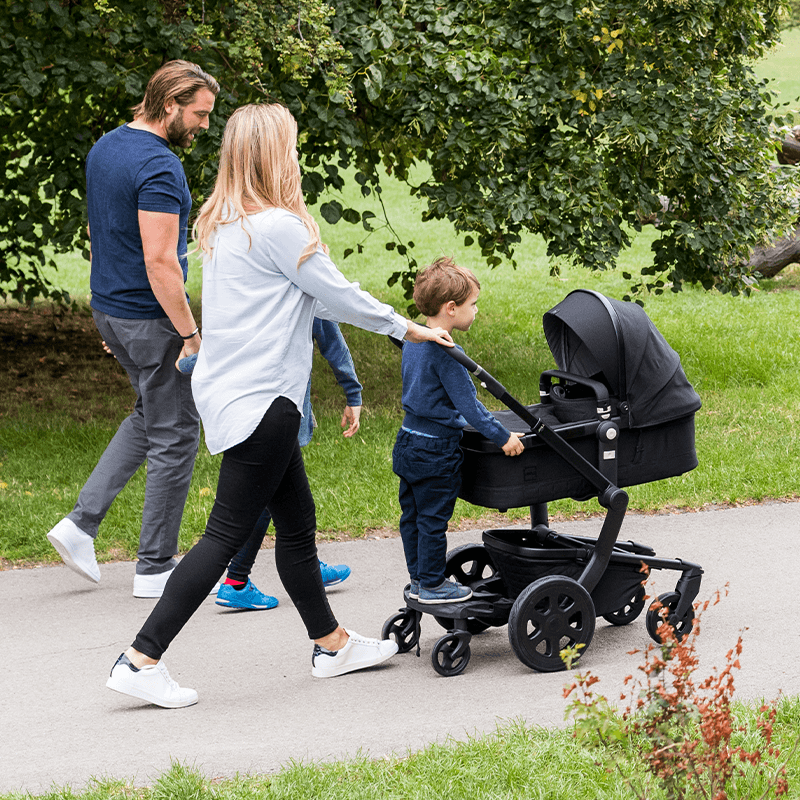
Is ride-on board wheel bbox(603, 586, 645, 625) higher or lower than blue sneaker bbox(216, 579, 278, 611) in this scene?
lower

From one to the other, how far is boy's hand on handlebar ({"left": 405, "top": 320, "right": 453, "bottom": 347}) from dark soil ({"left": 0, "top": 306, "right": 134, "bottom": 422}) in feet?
16.9

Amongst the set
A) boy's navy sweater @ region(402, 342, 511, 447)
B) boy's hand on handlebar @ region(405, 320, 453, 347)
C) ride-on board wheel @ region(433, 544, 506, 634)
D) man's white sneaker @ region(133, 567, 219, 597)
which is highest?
boy's hand on handlebar @ region(405, 320, 453, 347)

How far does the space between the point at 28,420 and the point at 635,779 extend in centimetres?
627

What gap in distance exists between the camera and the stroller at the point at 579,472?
12.9ft

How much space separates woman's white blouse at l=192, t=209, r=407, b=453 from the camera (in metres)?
3.53

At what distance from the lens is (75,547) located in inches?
189

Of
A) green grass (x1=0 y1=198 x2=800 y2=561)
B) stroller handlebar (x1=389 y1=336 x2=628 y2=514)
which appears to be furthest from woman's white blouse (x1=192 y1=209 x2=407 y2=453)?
green grass (x1=0 y1=198 x2=800 y2=561)

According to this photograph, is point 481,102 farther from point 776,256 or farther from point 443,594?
point 776,256

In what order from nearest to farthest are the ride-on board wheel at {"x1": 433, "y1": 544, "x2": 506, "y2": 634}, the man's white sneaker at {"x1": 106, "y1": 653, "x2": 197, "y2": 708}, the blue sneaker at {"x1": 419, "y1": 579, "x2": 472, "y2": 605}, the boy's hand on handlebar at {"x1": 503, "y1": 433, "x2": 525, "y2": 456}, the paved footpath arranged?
the paved footpath, the man's white sneaker at {"x1": 106, "y1": 653, "x2": 197, "y2": 708}, the boy's hand on handlebar at {"x1": 503, "y1": 433, "x2": 525, "y2": 456}, the blue sneaker at {"x1": 419, "y1": 579, "x2": 472, "y2": 605}, the ride-on board wheel at {"x1": 433, "y1": 544, "x2": 506, "y2": 634}

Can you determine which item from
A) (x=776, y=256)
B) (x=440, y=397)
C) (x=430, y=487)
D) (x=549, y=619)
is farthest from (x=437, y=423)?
(x=776, y=256)

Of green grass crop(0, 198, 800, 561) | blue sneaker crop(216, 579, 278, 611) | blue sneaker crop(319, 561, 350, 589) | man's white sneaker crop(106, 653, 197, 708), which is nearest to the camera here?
man's white sneaker crop(106, 653, 197, 708)

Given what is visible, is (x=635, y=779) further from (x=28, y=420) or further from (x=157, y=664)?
(x=28, y=420)

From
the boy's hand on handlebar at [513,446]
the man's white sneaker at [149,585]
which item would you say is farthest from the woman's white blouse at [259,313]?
the man's white sneaker at [149,585]

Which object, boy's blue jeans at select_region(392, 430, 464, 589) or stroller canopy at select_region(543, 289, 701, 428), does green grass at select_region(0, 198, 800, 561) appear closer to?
boy's blue jeans at select_region(392, 430, 464, 589)
